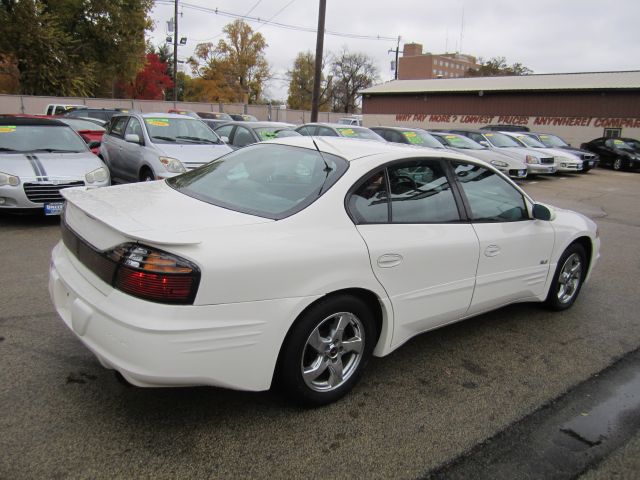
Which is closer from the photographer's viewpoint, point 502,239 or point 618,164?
point 502,239

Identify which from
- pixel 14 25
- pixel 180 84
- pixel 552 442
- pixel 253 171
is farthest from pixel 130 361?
pixel 180 84

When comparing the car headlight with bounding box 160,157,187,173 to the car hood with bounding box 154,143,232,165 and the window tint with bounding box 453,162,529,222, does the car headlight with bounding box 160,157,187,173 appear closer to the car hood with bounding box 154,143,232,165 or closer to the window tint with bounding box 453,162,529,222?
the car hood with bounding box 154,143,232,165

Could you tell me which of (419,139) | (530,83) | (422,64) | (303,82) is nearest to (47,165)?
(419,139)

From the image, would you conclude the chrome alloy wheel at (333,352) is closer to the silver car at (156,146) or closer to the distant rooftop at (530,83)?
the silver car at (156,146)

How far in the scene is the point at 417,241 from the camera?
313 centimetres

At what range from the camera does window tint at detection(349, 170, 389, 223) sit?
2.96m

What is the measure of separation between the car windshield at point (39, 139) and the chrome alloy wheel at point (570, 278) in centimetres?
695

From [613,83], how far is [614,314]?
28978 millimetres

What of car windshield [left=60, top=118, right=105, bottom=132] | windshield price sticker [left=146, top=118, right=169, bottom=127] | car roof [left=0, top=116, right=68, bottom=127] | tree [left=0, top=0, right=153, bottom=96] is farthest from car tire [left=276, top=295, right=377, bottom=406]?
tree [left=0, top=0, right=153, bottom=96]

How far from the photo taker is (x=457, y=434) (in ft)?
9.01

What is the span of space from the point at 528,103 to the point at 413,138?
21.4 meters

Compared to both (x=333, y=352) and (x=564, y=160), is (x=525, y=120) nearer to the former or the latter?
(x=564, y=160)

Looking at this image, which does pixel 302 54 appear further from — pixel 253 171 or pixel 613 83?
pixel 253 171

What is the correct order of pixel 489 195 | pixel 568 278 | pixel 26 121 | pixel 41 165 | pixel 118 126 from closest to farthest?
pixel 489 195
pixel 568 278
pixel 41 165
pixel 26 121
pixel 118 126
